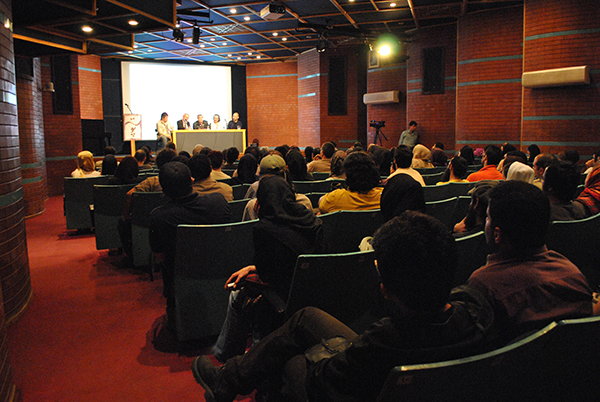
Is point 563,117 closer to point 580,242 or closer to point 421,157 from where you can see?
point 421,157

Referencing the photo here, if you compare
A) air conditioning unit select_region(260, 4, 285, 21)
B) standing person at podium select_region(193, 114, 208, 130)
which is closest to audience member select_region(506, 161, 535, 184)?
air conditioning unit select_region(260, 4, 285, 21)

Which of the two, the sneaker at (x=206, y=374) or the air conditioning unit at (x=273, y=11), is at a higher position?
the air conditioning unit at (x=273, y=11)

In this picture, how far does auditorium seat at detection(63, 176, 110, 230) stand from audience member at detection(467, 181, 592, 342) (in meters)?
5.38

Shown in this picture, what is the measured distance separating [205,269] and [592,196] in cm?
275

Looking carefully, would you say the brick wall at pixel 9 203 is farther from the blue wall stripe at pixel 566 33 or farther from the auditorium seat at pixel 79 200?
the blue wall stripe at pixel 566 33

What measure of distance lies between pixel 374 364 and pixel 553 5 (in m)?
8.78

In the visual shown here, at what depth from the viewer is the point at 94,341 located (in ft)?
10.0

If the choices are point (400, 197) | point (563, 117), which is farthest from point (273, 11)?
point (400, 197)

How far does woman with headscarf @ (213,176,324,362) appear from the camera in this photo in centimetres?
216

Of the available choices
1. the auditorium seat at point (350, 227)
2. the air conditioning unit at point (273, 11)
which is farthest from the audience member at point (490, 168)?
the air conditioning unit at point (273, 11)

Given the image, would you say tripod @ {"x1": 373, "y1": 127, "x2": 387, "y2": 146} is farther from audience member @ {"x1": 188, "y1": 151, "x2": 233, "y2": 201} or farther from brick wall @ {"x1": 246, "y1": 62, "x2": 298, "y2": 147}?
audience member @ {"x1": 188, "y1": 151, "x2": 233, "y2": 201}

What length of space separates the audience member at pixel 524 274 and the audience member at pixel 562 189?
1272mm

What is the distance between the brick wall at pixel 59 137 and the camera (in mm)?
10602

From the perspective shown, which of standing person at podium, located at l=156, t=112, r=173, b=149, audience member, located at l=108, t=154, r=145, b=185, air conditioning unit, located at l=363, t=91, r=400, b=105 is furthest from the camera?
standing person at podium, located at l=156, t=112, r=173, b=149
